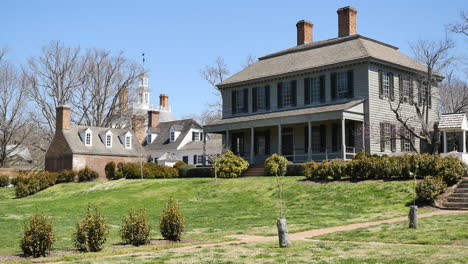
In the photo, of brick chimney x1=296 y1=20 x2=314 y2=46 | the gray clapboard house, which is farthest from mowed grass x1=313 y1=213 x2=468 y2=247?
brick chimney x1=296 y1=20 x2=314 y2=46

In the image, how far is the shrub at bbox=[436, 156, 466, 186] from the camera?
74.1 ft

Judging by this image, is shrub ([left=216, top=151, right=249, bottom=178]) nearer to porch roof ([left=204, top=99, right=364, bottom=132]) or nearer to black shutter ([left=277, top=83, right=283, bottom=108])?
porch roof ([left=204, top=99, right=364, bottom=132])

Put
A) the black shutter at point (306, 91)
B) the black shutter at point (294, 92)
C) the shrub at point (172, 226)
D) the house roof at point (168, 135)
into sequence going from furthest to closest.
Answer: the house roof at point (168, 135), the black shutter at point (294, 92), the black shutter at point (306, 91), the shrub at point (172, 226)

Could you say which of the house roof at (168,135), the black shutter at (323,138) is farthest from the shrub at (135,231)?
the house roof at (168,135)

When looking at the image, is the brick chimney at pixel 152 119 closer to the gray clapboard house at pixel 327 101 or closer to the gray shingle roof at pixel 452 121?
the gray clapboard house at pixel 327 101

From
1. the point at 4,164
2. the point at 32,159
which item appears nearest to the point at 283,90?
the point at 4,164

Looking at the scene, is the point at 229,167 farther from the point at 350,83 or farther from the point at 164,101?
the point at 164,101

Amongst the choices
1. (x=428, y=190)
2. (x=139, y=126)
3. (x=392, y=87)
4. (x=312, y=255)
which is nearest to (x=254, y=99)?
(x=392, y=87)

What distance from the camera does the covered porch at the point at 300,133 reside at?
3412cm

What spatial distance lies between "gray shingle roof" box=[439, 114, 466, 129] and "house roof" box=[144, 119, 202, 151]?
33664 millimetres

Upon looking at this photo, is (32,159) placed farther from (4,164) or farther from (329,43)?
(329,43)

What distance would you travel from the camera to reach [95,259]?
11.7 metres

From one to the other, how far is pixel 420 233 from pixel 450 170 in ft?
30.1

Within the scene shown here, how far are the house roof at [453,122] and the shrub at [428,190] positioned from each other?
8697 millimetres
